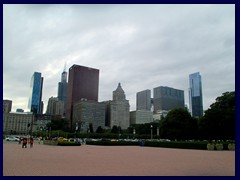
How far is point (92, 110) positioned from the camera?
155 meters

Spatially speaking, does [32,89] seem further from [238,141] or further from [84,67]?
[238,141]

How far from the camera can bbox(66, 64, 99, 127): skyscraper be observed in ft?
560

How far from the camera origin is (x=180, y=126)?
55.3 metres

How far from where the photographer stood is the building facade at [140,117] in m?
174

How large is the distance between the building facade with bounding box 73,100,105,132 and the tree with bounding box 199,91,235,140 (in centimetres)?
10438

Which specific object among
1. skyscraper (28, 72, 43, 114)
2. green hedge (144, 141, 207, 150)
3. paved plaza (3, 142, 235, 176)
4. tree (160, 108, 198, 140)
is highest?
skyscraper (28, 72, 43, 114)

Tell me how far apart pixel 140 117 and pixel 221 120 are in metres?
130

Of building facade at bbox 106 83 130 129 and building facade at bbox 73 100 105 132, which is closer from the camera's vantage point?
building facade at bbox 73 100 105 132

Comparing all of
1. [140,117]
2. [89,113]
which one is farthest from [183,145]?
[140,117]

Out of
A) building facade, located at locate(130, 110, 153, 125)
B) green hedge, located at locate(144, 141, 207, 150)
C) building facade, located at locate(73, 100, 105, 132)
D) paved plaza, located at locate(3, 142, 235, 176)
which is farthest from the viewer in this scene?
building facade, located at locate(130, 110, 153, 125)

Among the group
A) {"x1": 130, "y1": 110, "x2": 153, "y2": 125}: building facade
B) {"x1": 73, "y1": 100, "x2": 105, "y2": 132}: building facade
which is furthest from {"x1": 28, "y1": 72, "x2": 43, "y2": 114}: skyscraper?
{"x1": 130, "y1": 110, "x2": 153, "y2": 125}: building facade

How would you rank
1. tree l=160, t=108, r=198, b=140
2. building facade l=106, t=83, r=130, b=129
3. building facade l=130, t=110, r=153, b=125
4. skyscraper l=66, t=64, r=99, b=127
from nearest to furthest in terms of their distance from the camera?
tree l=160, t=108, r=198, b=140, building facade l=106, t=83, r=130, b=129, skyscraper l=66, t=64, r=99, b=127, building facade l=130, t=110, r=153, b=125

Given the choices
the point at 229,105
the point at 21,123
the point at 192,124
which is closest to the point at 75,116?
the point at 21,123

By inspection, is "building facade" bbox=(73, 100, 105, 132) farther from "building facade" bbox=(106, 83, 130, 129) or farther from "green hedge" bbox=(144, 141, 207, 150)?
"green hedge" bbox=(144, 141, 207, 150)
